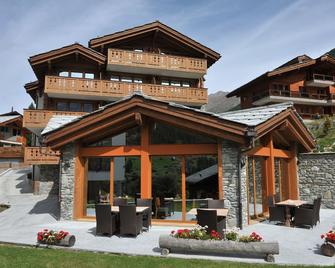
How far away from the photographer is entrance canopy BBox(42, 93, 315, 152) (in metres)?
10.9

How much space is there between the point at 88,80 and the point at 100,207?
14.4m

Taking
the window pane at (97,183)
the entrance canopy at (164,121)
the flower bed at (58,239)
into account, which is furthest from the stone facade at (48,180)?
the flower bed at (58,239)

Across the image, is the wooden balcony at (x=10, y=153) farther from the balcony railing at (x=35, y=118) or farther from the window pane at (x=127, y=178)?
the window pane at (x=127, y=178)

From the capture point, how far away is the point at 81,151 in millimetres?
12977

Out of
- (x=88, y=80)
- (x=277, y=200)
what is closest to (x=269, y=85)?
(x=88, y=80)

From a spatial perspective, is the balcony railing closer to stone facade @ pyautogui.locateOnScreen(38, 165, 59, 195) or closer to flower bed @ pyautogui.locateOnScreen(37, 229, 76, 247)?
stone facade @ pyautogui.locateOnScreen(38, 165, 59, 195)

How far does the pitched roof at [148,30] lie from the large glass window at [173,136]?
14407mm

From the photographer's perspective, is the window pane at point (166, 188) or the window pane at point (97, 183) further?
the window pane at point (97, 183)

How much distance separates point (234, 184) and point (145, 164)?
11.1 feet

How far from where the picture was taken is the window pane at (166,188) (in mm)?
11836

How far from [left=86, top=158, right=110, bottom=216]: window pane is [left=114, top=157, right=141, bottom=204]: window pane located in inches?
13.9

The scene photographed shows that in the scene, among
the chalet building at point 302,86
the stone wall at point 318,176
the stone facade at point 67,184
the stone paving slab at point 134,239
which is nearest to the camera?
the stone paving slab at point 134,239

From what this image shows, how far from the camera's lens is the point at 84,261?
725 cm

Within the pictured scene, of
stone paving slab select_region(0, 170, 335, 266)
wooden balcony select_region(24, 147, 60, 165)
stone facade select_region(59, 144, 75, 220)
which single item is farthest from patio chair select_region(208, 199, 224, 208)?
wooden balcony select_region(24, 147, 60, 165)
